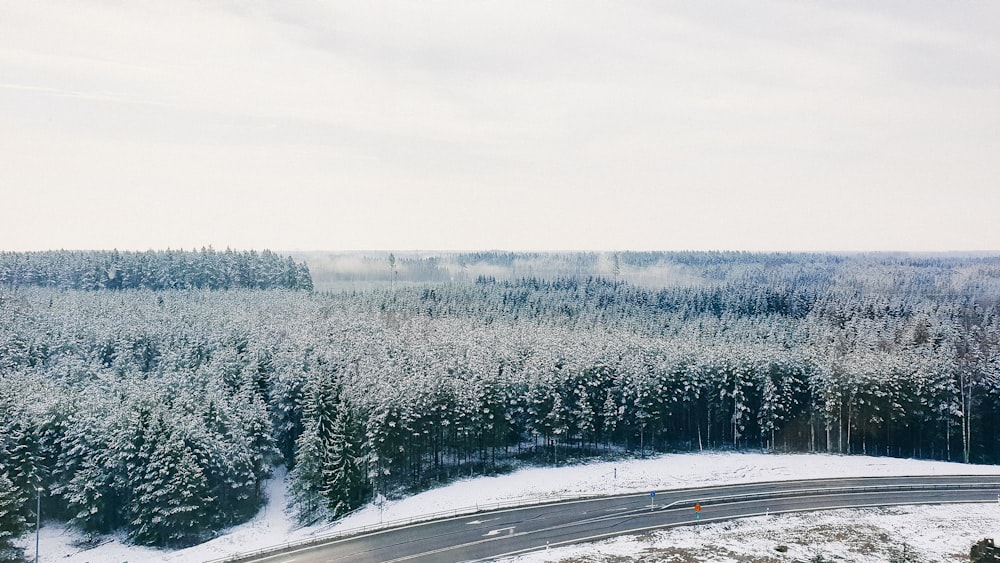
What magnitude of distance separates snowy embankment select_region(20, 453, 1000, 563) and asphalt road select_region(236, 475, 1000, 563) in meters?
2.10

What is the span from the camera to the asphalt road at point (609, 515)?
141 ft

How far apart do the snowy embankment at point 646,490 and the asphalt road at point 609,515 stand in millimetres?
2101

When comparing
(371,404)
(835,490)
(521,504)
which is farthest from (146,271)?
(835,490)

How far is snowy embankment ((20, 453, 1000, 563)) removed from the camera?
45406 mm

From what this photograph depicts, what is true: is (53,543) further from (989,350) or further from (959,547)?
(989,350)

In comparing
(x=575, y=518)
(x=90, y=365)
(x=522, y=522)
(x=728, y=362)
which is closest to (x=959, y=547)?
(x=575, y=518)

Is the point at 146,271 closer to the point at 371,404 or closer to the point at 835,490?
the point at 371,404

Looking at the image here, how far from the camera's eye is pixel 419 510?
53.2 m

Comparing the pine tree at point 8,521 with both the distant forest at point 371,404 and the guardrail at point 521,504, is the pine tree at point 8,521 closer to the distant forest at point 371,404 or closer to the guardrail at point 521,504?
the distant forest at point 371,404

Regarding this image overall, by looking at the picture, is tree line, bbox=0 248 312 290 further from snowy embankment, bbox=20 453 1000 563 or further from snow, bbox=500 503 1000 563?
snow, bbox=500 503 1000 563

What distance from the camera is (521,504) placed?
53.4 m

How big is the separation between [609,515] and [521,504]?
25.3ft

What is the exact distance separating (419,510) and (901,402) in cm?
5961

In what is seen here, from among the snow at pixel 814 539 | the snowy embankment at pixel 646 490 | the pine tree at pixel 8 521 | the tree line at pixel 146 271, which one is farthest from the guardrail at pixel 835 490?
the tree line at pixel 146 271
